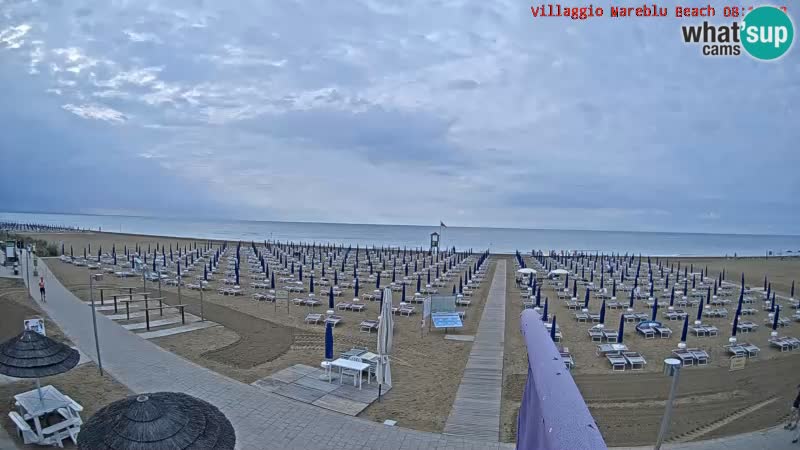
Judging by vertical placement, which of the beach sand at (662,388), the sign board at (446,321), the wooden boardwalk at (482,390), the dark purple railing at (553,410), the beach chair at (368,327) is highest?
the dark purple railing at (553,410)

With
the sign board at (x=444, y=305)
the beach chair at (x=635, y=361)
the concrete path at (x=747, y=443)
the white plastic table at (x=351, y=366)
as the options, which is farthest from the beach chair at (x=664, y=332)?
the white plastic table at (x=351, y=366)

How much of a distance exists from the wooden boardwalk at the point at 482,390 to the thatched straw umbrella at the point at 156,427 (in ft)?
16.7

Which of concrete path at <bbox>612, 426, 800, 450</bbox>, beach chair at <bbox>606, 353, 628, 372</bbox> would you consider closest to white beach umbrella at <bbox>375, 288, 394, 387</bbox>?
concrete path at <bbox>612, 426, 800, 450</bbox>

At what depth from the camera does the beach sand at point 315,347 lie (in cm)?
981

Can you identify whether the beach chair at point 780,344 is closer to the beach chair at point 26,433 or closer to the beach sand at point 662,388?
the beach sand at point 662,388

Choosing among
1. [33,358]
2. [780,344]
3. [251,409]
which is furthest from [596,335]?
[33,358]

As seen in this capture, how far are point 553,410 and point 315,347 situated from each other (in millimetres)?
12950

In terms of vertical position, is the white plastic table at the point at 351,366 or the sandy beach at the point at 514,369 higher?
the white plastic table at the point at 351,366

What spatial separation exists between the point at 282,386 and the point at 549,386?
9.63m

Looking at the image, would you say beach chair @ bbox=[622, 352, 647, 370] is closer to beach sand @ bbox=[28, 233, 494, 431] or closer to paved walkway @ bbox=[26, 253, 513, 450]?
beach sand @ bbox=[28, 233, 494, 431]

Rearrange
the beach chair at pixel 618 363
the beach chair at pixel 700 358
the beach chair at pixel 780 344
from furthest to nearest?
the beach chair at pixel 780 344
the beach chair at pixel 700 358
the beach chair at pixel 618 363

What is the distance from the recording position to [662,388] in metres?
11.2

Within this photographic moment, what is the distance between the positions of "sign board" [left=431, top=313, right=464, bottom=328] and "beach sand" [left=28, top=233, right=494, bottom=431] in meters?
0.54

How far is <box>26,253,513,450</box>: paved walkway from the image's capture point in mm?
7824
